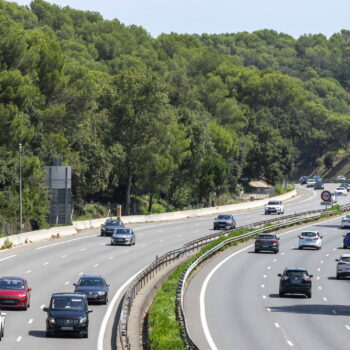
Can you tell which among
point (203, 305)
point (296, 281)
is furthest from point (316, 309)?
point (203, 305)

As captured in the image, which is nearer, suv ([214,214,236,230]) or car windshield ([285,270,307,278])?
car windshield ([285,270,307,278])

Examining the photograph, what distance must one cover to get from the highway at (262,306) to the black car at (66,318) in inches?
158

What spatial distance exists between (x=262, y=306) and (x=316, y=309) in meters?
2.52

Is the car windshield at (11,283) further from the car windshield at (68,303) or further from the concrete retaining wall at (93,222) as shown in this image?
the concrete retaining wall at (93,222)

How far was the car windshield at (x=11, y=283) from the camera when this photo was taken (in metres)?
39.3

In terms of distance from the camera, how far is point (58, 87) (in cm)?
10306

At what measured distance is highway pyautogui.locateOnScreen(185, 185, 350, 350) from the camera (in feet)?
111

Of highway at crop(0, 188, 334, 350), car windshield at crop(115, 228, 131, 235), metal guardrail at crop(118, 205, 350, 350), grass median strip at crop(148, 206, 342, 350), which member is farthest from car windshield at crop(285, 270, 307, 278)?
car windshield at crop(115, 228, 131, 235)

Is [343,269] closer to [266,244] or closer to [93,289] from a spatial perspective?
[266,244]

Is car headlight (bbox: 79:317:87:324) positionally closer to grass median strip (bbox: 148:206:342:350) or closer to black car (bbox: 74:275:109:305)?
grass median strip (bbox: 148:206:342:350)

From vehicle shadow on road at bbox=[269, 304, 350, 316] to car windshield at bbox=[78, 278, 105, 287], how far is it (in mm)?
7878

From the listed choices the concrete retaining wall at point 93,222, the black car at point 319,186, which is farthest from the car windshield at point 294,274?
the black car at point 319,186

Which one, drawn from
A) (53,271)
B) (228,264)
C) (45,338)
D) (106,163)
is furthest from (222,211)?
(45,338)

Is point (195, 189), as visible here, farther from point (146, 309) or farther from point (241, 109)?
point (146, 309)
